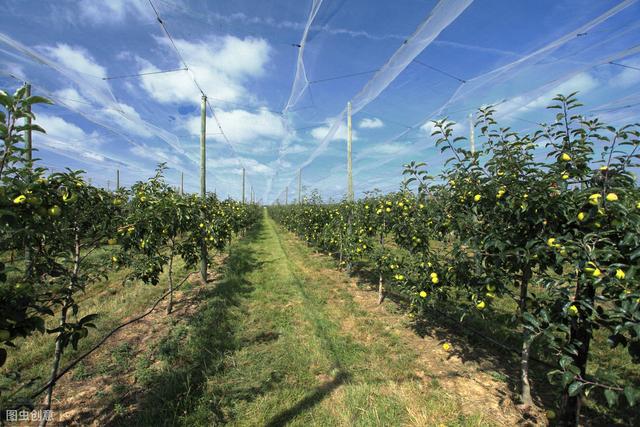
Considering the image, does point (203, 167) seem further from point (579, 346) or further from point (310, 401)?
point (579, 346)

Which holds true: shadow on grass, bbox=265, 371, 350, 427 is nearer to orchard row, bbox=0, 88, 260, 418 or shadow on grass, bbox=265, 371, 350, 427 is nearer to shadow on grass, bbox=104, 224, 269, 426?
shadow on grass, bbox=104, 224, 269, 426

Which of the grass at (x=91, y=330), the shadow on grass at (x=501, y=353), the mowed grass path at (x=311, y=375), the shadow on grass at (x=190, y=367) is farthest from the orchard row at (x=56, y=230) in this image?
the shadow on grass at (x=501, y=353)

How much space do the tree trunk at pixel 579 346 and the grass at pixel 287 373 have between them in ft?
2.16

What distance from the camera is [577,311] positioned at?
1789 millimetres

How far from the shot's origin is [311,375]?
3246mm

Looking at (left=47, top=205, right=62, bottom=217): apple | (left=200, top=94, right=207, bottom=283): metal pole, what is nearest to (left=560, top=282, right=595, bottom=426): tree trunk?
(left=47, top=205, right=62, bottom=217): apple

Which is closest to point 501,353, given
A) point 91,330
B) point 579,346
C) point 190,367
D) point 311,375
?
point 579,346

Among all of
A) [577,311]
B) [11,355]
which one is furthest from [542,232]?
[11,355]

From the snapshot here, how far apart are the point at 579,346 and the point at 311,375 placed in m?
2.58

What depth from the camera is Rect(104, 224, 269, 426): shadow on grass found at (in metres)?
2.60

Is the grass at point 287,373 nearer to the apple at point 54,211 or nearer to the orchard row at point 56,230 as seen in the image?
the orchard row at point 56,230

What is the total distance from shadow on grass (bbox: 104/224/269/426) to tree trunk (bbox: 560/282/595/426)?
2.84 meters

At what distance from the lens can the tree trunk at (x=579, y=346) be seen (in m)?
1.92

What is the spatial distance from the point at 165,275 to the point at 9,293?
20.3 feet
